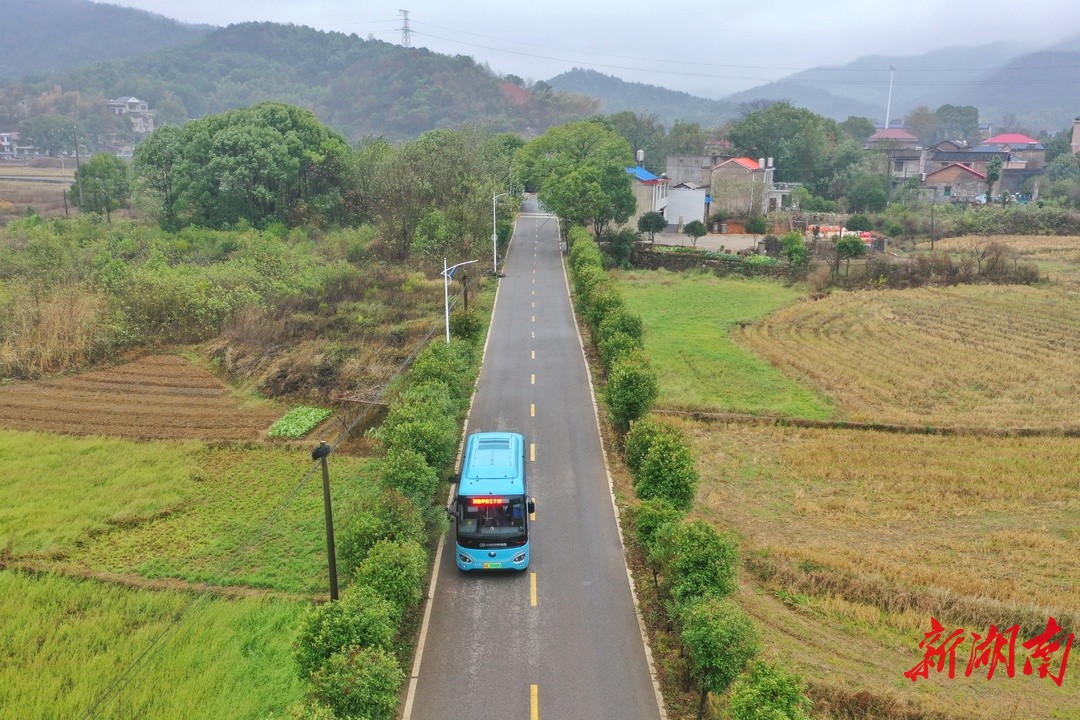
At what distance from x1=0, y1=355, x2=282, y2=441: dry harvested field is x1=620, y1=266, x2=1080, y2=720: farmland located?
55.5 ft

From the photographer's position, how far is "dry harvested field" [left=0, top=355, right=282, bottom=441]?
96.3 ft

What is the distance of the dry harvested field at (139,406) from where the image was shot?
96.3 feet

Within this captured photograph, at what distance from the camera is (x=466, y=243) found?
5488 cm

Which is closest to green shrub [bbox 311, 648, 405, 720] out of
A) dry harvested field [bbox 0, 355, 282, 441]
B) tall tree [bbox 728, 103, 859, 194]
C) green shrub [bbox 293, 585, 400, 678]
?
green shrub [bbox 293, 585, 400, 678]

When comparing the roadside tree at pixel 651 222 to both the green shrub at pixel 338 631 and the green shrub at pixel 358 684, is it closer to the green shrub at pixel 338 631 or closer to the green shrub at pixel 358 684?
the green shrub at pixel 338 631

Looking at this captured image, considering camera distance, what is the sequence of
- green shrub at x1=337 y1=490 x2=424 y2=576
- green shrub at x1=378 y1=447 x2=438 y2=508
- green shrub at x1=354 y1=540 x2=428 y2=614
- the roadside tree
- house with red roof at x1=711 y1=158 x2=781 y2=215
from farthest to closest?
house with red roof at x1=711 y1=158 x2=781 y2=215 → the roadside tree → green shrub at x1=378 y1=447 x2=438 y2=508 → green shrub at x1=337 y1=490 x2=424 y2=576 → green shrub at x1=354 y1=540 x2=428 y2=614

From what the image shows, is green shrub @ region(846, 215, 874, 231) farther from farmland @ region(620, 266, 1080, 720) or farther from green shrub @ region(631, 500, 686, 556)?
green shrub @ region(631, 500, 686, 556)

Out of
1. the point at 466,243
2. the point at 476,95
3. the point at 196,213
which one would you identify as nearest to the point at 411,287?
the point at 466,243

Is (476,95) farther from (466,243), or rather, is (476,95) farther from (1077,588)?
(1077,588)

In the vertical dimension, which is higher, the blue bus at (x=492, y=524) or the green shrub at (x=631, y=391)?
the green shrub at (x=631, y=391)

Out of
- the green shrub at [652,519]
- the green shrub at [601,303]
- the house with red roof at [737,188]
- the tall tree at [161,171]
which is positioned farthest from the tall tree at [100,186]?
the green shrub at [652,519]

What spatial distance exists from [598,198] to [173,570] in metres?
41.9

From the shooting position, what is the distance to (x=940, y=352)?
127 ft

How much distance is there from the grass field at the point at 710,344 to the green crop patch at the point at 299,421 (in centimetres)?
1308
